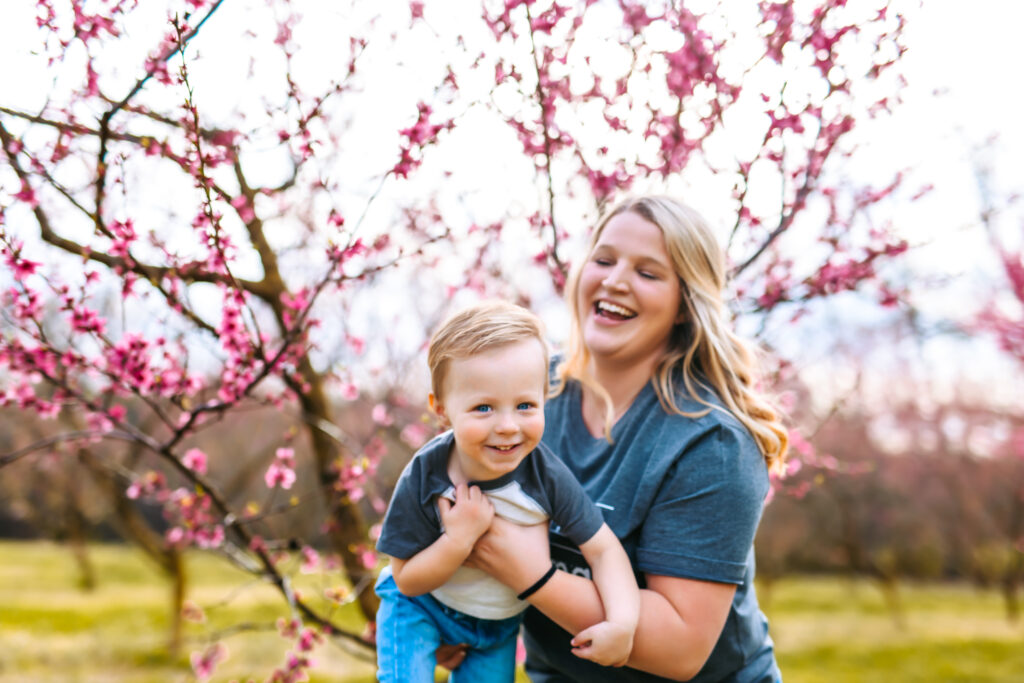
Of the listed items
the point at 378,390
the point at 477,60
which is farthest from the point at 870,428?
the point at 477,60

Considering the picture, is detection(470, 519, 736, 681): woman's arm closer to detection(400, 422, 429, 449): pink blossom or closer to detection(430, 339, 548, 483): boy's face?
detection(430, 339, 548, 483): boy's face

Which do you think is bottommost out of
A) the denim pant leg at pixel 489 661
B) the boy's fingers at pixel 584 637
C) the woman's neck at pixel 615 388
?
the denim pant leg at pixel 489 661

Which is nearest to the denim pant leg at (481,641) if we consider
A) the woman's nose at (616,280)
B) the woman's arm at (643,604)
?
the woman's arm at (643,604)

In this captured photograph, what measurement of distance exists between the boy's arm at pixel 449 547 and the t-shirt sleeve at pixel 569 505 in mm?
152

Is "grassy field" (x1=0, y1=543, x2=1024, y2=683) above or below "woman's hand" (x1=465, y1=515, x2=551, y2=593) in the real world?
below

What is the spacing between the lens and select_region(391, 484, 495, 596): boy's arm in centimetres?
168

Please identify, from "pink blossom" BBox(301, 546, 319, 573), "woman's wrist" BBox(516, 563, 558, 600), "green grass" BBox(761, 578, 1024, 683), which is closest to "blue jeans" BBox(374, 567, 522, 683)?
"woman's wrist" BBox(516, 563, 558, 600)

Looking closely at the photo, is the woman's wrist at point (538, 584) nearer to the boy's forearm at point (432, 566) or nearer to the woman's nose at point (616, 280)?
the boy's forearm at point (432, 566)

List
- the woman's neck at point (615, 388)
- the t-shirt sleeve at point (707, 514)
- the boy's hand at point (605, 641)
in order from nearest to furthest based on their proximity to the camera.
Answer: the boy's hand at point (605, 641), the t-shirt sleeve at point (707, 514), the woman's neck at point (615, 388)

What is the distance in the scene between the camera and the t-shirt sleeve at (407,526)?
1.74 metres

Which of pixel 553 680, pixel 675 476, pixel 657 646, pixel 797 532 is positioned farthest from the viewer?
pixel 797 532

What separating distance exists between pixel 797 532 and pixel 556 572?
46.7 ft

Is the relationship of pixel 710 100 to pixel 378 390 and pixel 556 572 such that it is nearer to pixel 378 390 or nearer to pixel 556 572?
pixel 556 572

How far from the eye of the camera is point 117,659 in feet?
29.9
